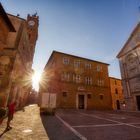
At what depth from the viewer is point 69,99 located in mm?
26125

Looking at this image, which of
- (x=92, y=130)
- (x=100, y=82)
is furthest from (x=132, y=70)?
(x=92, y=130)

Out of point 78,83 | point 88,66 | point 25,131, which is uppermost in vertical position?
point 88,66

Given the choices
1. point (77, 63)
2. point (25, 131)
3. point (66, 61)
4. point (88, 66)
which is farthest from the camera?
point (88, 66)

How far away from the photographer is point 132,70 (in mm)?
24484

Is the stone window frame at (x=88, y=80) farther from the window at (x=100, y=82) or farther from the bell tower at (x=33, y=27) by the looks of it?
the bell tower at (x=33, y=27)

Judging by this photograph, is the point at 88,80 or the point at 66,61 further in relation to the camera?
the point at 88,80

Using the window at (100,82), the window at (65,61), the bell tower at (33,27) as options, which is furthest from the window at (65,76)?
the bell tower at (33,27)

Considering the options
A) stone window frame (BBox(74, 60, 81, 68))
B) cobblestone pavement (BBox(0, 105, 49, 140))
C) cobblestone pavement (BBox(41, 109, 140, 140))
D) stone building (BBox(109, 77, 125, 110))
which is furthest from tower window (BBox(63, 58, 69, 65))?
cobblestone pavement (BBox(0, 105, 49, 140))

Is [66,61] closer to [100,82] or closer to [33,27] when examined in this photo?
[100,82]

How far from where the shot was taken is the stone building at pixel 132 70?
22641mm

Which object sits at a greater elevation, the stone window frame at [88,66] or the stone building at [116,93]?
the stone window frame at [88,66]

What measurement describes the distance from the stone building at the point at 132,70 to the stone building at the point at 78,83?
668 cm

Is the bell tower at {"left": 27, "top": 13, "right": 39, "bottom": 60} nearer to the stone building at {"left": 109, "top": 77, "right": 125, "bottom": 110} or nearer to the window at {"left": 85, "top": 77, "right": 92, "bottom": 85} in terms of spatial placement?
the window at {"left": 85, "top": 77, "right": 92, "bottom": 85}

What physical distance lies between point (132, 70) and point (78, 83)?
11927mm
